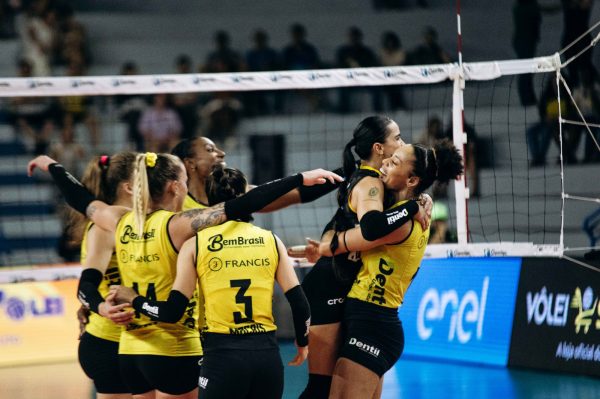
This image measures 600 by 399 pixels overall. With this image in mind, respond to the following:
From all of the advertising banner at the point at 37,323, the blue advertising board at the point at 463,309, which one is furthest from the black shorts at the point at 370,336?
the advertising banner at the point at 37,323

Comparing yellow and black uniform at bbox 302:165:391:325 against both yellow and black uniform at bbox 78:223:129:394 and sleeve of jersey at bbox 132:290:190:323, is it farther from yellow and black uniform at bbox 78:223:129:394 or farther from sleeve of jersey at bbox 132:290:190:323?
yellow and black uniform at bbox 78:223:129:394

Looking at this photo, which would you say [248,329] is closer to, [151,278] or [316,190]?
[151,278]

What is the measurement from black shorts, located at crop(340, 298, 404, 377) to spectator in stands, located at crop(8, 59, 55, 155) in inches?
387

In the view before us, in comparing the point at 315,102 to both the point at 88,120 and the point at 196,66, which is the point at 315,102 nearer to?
the point at 196,66

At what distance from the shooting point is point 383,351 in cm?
564

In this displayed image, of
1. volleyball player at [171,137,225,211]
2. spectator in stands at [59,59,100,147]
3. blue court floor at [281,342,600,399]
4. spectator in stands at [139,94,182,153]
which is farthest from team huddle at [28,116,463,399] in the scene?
spectator in stands at [59,59,100,147]

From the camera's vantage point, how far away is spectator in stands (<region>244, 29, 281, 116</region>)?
15789 millimetres

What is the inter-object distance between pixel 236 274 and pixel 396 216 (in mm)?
942

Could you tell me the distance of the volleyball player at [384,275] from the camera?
5543 millimetres

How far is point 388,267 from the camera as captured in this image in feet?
18.5

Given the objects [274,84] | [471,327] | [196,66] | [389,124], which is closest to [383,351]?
[389,124]

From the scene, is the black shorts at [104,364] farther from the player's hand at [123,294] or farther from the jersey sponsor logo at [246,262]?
the jersey sponsor logo at [246,262]

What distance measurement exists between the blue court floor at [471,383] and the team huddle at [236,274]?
11.1 feet

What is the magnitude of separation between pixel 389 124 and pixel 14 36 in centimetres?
1142
